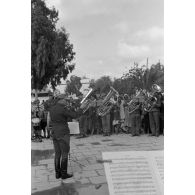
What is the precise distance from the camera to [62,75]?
10.0ft

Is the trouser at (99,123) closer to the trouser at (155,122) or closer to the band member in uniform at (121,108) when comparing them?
A: the band member in uniform at (121,108)

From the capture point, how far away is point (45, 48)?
2.97 metres

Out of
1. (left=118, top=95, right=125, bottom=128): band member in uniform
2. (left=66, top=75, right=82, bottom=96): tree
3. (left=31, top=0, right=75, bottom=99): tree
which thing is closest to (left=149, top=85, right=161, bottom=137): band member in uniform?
(left=118, top=95, right=125, bottom=128): band member in uniform

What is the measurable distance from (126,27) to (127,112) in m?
0.70

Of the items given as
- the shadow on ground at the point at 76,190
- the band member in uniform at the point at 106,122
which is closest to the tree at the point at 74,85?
the band member in uniform at the point at 106,122

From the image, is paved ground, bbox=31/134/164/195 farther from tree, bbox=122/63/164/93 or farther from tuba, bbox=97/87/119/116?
tree, bbox=122/63/164/93

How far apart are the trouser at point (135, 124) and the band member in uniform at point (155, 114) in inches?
4.1

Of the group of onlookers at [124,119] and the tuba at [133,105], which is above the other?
the tuba at [133,105]

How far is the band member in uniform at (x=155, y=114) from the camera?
10.2ft

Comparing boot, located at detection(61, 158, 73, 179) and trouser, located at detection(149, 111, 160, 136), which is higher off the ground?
trouser, located at detection(149, 111, 160, 136)

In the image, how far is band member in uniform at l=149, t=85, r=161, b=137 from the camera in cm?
310
